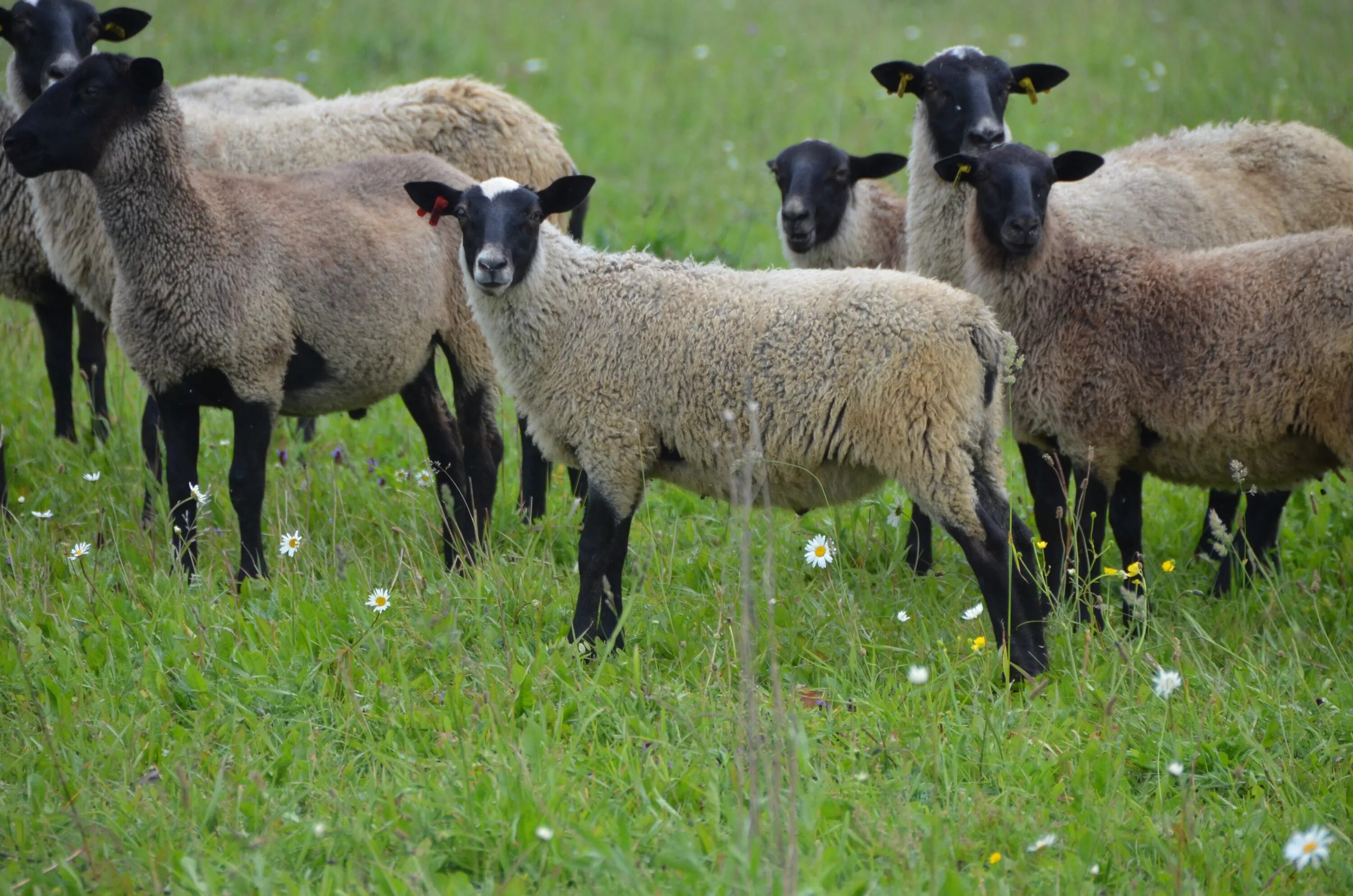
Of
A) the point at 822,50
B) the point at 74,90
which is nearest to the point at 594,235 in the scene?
the point at 74,90

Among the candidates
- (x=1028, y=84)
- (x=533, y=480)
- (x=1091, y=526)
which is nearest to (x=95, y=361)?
(x=533, y=480)

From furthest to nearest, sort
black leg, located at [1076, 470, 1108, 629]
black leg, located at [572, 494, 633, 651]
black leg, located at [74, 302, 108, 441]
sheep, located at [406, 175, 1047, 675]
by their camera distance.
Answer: black leg, located at [74, 302, 108, 441]
black leg, located at [1076, 470, 1108, 629]
black leg, located at [572, 494, 633, 651]
sheep, located at [406, 175, 1047, 675]

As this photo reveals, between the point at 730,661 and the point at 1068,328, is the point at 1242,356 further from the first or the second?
the point at 730,661

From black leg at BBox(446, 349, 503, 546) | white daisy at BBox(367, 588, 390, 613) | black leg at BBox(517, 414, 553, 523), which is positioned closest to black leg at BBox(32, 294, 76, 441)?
black leg at BBox(446, 349, 503, 546)

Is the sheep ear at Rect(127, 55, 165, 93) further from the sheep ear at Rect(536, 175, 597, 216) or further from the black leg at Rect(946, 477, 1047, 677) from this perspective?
the black leg at Rect(946, 477, 1047, 677)

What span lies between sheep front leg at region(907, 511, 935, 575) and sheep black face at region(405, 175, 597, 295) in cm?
198

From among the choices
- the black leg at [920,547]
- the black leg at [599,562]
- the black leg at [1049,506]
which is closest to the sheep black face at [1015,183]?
the black leg at [1049,506]

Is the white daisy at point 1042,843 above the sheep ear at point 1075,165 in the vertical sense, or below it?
below

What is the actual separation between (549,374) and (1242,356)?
252 centimetres

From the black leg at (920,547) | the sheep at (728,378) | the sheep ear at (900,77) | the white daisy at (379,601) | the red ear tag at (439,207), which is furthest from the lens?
the sheep ear at (900,77)

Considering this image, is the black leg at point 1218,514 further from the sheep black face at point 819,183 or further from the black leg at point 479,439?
the black leg at point 479,439

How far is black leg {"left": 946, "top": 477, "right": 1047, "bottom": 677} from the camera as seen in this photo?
4168 mm

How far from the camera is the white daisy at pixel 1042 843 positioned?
115 inches

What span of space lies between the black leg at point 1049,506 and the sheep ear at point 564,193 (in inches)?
80.6
